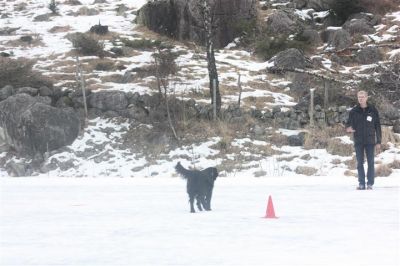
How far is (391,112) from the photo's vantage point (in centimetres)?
1709

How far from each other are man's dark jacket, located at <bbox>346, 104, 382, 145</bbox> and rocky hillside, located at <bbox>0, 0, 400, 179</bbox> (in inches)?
159

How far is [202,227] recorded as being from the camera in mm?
5637

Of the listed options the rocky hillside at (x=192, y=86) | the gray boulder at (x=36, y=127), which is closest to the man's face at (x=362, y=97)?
the rocky hillside at (x=192, y=86)

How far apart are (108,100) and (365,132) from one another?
1220cm

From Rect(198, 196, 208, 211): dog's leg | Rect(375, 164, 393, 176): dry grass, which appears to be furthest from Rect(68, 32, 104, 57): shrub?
Rect(198, 196, 208, 211): dog's leg

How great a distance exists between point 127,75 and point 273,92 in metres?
6.55

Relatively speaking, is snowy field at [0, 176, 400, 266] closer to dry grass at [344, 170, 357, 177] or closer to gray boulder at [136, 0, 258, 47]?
dry grass at [344, 170, 357, 177]

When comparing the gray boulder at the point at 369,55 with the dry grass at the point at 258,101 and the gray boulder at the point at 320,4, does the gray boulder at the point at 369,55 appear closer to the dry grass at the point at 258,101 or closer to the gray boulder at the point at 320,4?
the dry grass at the point at 258,101

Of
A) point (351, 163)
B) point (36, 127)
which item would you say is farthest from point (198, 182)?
point (36, 127)

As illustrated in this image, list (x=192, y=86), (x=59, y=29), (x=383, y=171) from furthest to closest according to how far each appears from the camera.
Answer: (x=59, y=29), (x=192, y=86), (x=383, y=171)

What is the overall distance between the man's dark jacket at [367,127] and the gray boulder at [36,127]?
34.8ft

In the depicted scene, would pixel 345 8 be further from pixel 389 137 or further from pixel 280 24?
pixel 389 137

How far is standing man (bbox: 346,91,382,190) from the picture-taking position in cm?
905

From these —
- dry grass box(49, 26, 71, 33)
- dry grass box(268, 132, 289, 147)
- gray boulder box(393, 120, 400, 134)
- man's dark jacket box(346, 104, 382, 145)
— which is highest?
dry grass box(49, 26, 71, 33)
